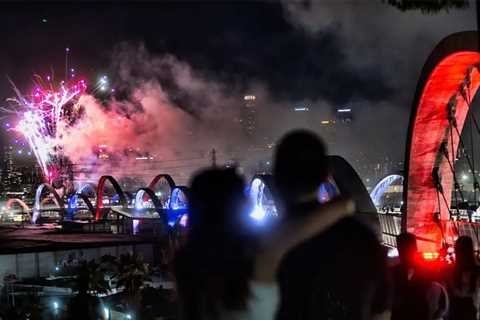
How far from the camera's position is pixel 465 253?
487 cm

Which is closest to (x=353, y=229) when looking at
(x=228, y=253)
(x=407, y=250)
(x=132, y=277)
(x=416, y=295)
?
(x=228, y=253)

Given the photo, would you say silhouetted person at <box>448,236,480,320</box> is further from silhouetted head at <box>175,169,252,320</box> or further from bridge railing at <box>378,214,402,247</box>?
bridge railing at <box>378,214,402,247</box>

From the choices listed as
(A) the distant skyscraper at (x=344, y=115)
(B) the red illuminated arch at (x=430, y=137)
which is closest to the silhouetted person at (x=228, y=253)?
(B) the red illuminated arch at (x=430, y=137)

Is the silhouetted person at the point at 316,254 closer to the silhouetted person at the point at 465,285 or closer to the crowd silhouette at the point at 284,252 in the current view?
the crowd silhouette at the point at 284,252

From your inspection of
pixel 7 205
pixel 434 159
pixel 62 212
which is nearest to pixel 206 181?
pixel 434 159

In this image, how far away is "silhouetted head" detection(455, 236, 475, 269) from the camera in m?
4.86

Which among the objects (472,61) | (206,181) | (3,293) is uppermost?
(472,61)

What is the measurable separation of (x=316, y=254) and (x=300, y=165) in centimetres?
40

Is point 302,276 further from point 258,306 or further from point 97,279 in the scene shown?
point 97,279

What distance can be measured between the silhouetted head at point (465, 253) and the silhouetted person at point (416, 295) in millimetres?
517

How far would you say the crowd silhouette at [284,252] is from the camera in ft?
7.69

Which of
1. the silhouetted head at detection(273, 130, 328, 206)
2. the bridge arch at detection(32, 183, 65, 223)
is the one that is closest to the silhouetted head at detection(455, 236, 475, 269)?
the silhouetted head at detection(273, 130, 328, 206)

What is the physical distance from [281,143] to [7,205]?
64301mm

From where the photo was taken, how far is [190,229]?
267 centimetres
